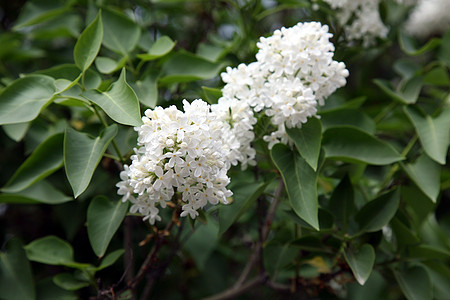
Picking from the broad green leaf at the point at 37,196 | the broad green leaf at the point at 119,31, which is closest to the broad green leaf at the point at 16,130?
the broad green leaf at the point at 37,196

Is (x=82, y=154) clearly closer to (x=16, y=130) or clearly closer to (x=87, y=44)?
(x=87, y=44)

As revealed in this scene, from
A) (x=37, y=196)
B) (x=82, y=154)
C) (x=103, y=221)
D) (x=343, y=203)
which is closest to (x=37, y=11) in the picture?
(x=37, y=196)

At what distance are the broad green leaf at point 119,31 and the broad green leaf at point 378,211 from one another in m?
1.10

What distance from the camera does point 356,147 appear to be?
1522mm

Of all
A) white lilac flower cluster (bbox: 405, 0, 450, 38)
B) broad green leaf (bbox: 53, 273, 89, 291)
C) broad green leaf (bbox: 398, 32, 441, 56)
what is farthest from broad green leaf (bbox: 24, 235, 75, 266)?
white lilac flower cluster (bbox: 405, 0, 450, 38)

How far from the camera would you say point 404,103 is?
1.86 metres

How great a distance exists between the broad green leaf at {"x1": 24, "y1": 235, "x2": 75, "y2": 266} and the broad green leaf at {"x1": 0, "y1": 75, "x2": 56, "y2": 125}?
0.52 meters

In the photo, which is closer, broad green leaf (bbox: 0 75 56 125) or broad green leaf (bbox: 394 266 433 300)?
broad green leaf (bbox: 0 75 56 125)

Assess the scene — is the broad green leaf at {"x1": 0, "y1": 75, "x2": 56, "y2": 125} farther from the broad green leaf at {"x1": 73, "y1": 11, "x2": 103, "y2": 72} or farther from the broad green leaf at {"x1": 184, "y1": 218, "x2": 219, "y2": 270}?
the broad green leaf at {"x1": 184, "y1": 218, "x2": 219, "y2": 270}

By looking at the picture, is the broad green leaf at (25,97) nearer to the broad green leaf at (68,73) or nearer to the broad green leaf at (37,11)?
the broad green leaf at (68,73)

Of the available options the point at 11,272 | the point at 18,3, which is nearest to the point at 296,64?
the point at 11,272

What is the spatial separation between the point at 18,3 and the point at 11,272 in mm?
1813

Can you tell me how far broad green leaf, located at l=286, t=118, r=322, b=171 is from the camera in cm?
133

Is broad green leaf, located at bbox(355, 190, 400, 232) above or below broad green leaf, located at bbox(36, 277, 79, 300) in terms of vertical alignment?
above
